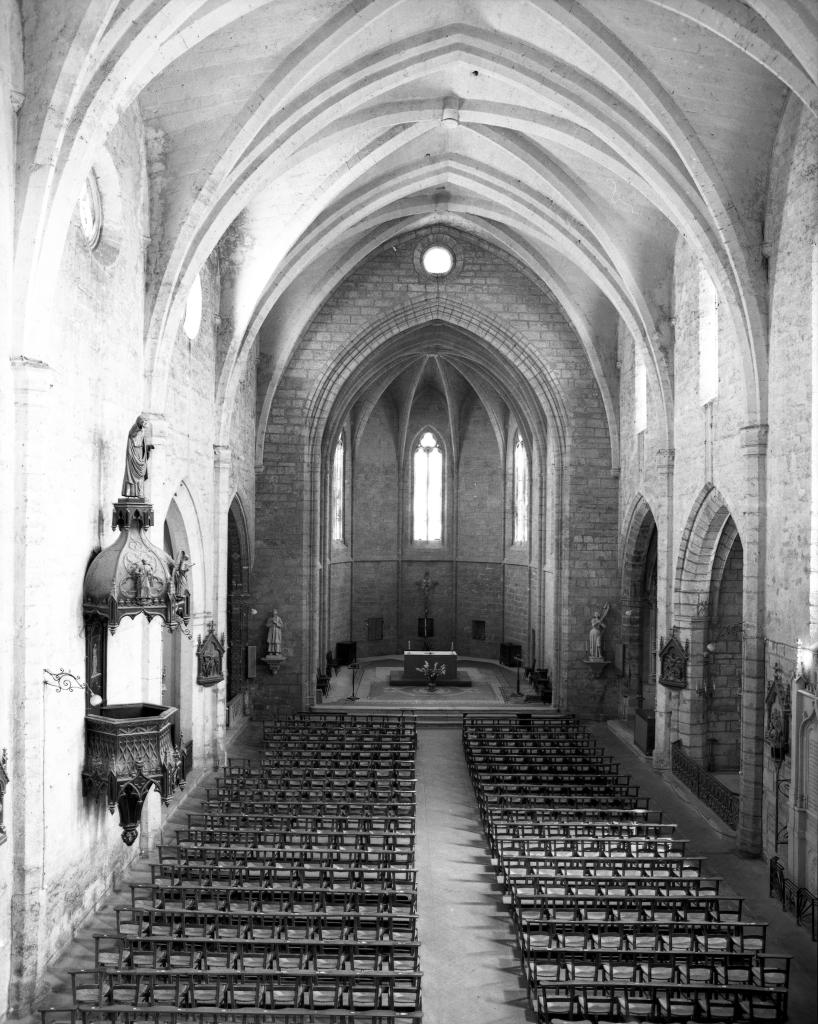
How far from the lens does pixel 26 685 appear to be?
991cm

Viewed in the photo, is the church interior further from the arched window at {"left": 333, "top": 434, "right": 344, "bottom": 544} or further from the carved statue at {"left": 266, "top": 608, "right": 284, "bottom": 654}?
the arched window at {"left": 333, "top": 434, "right": 344, "bottom": 544}

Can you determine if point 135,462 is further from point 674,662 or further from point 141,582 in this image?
point 674,662

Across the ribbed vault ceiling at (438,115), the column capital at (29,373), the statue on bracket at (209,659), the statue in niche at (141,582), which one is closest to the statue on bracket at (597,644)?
the ribbed vault ceiling at (438,115)

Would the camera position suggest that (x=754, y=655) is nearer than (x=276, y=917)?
No

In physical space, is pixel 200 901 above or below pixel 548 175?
below

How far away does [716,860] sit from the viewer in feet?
49.1

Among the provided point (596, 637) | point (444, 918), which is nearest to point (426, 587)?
point (596, 637)

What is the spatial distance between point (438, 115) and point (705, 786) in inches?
553

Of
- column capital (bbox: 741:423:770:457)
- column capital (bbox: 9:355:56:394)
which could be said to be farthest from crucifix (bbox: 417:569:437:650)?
column capital (bbox: 9:355:56:394)

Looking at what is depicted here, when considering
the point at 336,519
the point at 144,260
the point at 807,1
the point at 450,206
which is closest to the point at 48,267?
the point at 144,260

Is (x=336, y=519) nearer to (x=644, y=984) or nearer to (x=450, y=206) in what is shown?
(x=450, y=206)

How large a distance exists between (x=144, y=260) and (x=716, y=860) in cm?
1319

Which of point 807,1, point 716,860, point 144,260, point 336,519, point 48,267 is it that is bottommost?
point 716,860

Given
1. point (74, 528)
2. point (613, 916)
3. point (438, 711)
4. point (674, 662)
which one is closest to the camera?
point (613, 916)
